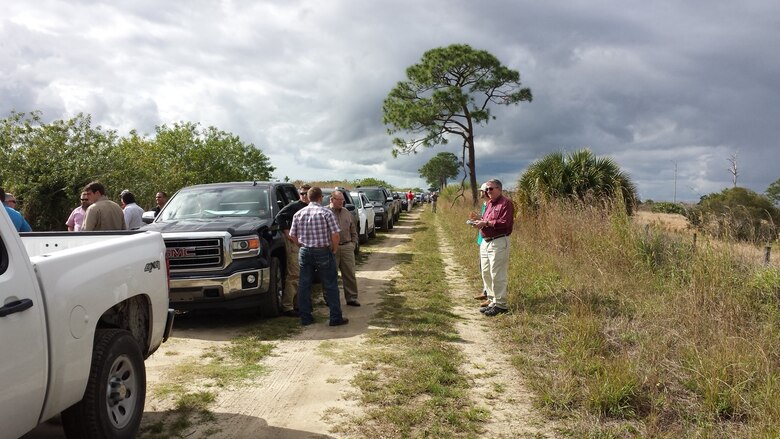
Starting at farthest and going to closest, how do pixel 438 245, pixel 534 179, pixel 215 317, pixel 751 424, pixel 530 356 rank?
1. pixel 438 245
2. pixel 534 179
3. pixel 215 317
4. pixel 530 356
5. pixel 751 424

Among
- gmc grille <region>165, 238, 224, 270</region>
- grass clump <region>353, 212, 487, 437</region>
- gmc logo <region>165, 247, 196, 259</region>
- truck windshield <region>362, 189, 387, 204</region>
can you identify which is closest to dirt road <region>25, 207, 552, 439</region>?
grass clump <region>353, 212, 487, 437</region>

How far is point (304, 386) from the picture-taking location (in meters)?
5.08

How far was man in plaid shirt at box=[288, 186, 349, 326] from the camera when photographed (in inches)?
287

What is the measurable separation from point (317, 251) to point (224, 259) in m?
1.20

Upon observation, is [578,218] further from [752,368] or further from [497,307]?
[752,368]

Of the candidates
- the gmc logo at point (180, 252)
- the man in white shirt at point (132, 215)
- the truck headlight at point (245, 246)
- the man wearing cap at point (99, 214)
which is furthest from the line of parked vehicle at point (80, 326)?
the man in white shirt at point (132, 215)

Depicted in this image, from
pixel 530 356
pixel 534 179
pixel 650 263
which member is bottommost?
pixel 530 356

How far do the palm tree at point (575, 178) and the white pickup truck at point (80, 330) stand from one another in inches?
499

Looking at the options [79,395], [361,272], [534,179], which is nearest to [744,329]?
[79,395]

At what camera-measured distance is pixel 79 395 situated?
3156 millimetres

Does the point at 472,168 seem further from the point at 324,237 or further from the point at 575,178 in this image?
the point at 324,237

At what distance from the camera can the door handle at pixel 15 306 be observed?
253 centimetres

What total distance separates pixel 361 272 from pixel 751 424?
28.9ft

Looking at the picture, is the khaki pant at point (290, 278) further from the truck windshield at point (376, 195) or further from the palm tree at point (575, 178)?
Result: the truck windshield at point (376, 195)
